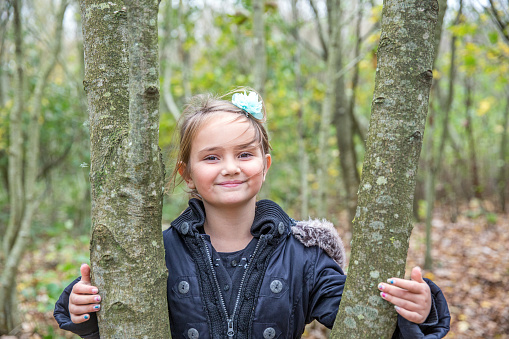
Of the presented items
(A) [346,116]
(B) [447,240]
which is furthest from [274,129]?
(B) [447,240]

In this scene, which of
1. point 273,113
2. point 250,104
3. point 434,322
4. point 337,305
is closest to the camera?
point 434,322

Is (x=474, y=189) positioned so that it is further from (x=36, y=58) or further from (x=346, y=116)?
(x=36, y=58)

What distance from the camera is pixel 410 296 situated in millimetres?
1268

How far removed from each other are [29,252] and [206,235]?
7.84 meters

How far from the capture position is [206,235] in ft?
5.88

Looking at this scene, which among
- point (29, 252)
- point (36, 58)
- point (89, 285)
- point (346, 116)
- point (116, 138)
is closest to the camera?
point (116, 138)

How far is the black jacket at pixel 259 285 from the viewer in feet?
5.38

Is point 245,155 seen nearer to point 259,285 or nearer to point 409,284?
point 259,285

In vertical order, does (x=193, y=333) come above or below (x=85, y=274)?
below

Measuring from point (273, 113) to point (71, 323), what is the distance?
7060 millimetres

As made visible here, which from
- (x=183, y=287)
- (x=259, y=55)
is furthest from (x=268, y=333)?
(x=259, y=55)

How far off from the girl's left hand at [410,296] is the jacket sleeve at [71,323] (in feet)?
3.42

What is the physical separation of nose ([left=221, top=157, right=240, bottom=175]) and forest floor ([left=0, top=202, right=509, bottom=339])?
2551 mm

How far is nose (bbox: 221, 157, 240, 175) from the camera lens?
5.59ft
